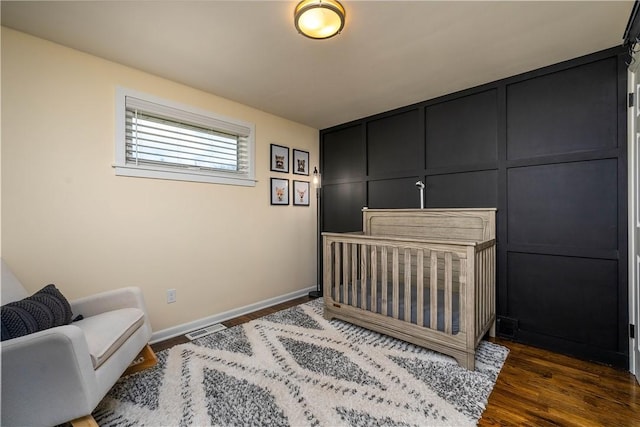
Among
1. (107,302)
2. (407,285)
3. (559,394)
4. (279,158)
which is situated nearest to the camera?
(559,394)

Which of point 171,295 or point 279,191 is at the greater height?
point 279,191

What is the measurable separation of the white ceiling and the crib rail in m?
Result: 1.40

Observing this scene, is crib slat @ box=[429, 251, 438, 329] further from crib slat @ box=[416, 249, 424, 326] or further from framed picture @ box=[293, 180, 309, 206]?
framed picture @ box=[293, 180, 309, 206]

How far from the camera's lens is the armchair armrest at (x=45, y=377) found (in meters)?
1.14

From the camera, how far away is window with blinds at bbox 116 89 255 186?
231 cm

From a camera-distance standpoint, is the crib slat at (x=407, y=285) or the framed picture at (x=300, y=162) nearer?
the crib slat at (x=407, y=285)

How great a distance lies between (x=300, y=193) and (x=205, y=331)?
6.25 feet

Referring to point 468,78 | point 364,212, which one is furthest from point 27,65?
point 468,78

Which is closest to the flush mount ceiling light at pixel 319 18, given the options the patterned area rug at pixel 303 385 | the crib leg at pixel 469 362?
the patterned area rug at pixel 303 385

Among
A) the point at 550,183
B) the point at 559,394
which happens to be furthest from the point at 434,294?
the point at 550,183

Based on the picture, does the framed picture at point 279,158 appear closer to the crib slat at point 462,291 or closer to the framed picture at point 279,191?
the framed picture at point 279,191

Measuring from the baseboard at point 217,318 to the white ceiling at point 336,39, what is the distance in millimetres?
2211

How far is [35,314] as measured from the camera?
1363 millimetres

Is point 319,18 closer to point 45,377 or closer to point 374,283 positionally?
point 374,283
